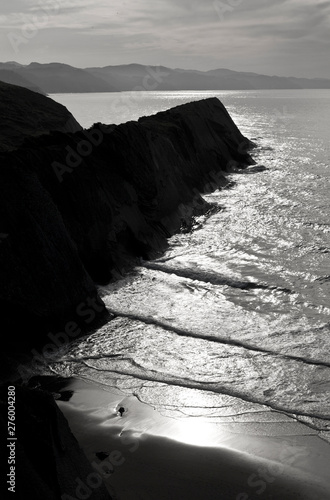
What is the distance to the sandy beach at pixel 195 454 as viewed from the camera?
17.5 feet

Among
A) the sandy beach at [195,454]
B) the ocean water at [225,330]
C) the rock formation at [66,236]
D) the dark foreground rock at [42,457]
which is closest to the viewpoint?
the dark foreground rock at [42,457]

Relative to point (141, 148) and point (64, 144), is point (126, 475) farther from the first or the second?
point (141, 148)

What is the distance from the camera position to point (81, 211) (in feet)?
38.9

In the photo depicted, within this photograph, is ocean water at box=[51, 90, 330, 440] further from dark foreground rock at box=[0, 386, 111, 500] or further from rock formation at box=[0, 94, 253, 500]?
dark foreground rock at box=[0, 386, 111, 500]

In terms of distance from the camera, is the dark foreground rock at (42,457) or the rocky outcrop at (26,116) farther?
the rocky outcrop at (26,116)

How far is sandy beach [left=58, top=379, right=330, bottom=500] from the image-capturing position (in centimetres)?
535

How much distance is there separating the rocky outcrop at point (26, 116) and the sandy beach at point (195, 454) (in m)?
11.3

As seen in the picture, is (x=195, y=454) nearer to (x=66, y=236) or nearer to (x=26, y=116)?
(x=66, y=236)

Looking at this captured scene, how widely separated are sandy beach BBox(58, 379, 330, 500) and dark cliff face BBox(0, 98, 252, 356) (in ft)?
6.54

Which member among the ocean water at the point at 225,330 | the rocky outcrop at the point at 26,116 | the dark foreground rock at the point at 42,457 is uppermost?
the rocky outcrop at the point at 26,116

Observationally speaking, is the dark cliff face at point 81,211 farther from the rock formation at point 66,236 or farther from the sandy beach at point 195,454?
the sandy beach at point 195,454

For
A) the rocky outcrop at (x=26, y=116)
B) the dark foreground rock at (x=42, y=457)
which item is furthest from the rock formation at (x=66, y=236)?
the rocky outcrop at (x=26, y=116)

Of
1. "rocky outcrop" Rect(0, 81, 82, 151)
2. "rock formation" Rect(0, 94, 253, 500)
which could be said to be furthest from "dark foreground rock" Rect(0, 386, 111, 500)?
"rocky outcrop" Rect(0, 81, 82, 151)

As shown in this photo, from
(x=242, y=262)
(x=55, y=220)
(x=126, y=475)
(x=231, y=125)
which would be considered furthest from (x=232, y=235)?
(x=231, y=125)
